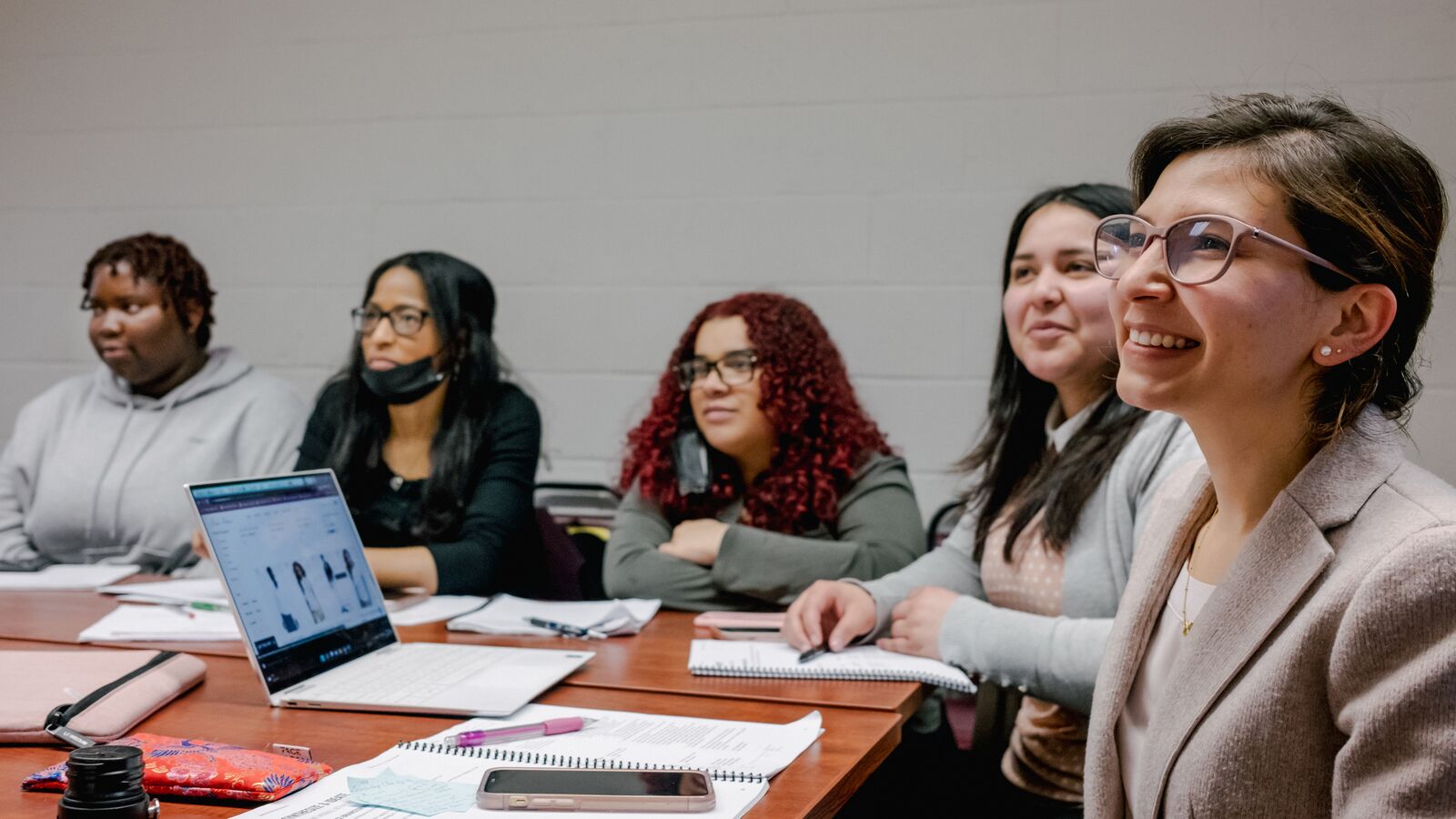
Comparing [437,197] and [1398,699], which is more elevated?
[437,197]

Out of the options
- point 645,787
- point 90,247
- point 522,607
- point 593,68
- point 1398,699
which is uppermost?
point 593,68

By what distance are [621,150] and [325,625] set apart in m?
2.00

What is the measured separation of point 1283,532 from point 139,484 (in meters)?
2.65

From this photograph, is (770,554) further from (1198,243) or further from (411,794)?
(1198,243)

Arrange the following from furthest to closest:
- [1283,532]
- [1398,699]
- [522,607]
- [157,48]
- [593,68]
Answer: [157,48] < [593,68] < [522,607] < [1283,532] < [1398,699]

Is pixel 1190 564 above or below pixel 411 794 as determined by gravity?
above

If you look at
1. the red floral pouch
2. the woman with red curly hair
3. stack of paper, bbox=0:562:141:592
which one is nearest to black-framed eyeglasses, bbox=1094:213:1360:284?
the red floral pouch

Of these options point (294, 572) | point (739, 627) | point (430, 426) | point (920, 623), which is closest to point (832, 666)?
point (920, 623)

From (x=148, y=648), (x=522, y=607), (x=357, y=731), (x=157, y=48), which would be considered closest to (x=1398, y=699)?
(x=357, y=731)

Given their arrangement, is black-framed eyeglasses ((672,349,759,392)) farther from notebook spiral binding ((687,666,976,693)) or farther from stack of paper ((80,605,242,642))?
stack of paper ((80,605,242,642))

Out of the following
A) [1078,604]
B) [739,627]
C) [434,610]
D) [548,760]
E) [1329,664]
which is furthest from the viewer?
[434,610]

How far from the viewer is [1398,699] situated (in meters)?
0.84

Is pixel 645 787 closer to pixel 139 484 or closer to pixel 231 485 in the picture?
pixel 231 485

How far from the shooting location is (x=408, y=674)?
1523 mm
